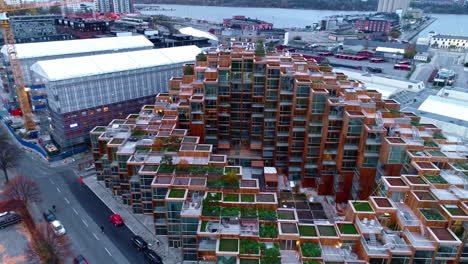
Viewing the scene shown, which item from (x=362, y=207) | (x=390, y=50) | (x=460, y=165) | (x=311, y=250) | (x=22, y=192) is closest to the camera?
(x=311, y=250)

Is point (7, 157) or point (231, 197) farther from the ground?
→ point (231, 197)

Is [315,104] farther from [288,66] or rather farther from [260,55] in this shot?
[260,55]

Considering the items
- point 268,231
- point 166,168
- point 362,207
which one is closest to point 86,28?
point 166,168

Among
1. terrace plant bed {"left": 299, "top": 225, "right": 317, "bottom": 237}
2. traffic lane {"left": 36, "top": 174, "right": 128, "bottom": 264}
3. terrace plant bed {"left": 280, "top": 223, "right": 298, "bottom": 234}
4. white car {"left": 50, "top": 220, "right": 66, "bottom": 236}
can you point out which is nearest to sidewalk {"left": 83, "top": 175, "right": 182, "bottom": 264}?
traffic lane {"left": 36, "top": 174, "right": 128, "bottom": 264}

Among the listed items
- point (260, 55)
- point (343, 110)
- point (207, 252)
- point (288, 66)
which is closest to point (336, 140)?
point (343, 110)

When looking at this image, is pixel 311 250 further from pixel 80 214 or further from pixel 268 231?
pixel 80 214

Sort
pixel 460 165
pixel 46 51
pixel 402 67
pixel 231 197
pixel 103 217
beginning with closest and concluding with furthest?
pixel 231 197 → pixel 460 165 → pixel 103 217 → pixel 46 51 → pixel 402 67
